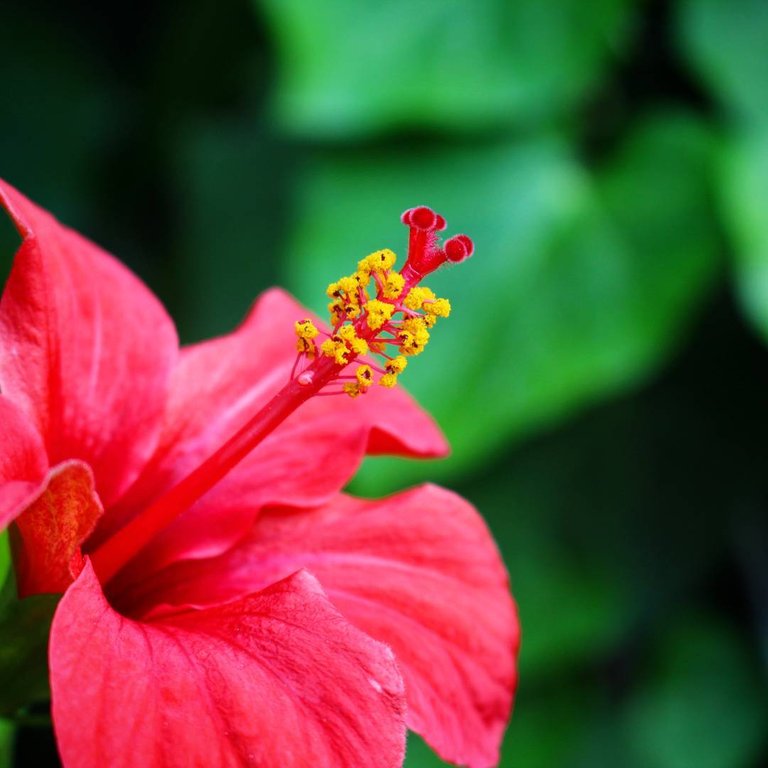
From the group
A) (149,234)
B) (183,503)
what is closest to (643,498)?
(149,234)

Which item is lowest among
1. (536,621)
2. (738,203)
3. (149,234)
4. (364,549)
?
(536,621)

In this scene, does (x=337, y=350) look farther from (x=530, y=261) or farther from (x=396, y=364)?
(x=530, y=261)

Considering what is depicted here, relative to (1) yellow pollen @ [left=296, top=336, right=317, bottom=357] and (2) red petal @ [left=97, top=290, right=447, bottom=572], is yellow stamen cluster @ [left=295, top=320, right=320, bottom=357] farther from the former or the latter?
(2) red petal @ [left=97, top=290, right=447, bottom=572]

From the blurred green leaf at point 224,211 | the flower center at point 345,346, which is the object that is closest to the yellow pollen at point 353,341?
the flower center at point 345,346

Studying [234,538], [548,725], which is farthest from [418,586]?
[548,725]

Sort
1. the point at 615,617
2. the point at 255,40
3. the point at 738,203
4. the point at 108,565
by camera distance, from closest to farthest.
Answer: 1. the point at 108,565
2. the point at 738,203
3. the point at 615,617
4. the point at 255,40

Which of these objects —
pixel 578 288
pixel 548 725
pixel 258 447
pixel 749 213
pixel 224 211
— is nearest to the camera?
pixel 258 447

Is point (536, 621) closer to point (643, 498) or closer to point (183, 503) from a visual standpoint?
point (643, 498)

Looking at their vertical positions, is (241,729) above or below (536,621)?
above

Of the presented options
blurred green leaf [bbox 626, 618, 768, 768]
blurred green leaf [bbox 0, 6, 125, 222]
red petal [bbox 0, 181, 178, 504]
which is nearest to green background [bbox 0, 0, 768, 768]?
blurred green leaf [bbox 626, 618, 768, 768]
